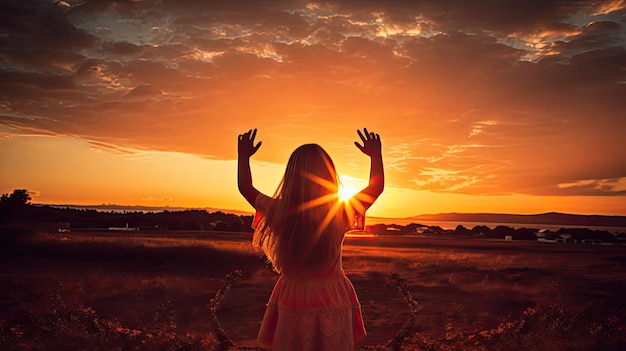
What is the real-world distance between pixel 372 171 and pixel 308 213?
2.10 ft

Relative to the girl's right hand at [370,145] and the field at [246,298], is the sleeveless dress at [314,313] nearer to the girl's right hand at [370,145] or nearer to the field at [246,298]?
the girl's right hand at [370,145]

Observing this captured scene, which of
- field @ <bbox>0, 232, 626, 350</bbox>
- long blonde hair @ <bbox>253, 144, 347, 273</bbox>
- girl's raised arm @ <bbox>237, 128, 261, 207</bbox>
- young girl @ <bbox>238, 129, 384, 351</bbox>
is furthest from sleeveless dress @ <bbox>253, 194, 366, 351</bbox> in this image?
field @ <bbox>0, 232, 626, 350</bbox>

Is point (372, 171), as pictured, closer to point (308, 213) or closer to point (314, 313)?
point (308, 213)

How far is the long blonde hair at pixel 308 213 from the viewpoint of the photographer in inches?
136

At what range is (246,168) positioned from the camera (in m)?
3.96

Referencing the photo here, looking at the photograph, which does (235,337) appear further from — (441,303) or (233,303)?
(441,303)

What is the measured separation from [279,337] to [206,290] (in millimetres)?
18378

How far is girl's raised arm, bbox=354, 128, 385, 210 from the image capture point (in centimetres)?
373

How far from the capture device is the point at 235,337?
1419cm

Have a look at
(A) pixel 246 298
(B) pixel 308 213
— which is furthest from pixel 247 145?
(A) pixel 246 298

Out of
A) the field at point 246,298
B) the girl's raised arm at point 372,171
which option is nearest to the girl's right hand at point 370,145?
the girl's raised arm at point 372,171

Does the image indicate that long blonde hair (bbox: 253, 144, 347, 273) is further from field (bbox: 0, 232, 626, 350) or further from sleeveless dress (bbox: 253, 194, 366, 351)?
field (bbox: 0, 232, 626, 350)

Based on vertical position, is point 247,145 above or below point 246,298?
above

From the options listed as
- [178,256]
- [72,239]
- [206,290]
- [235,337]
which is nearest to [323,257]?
[235,337]
